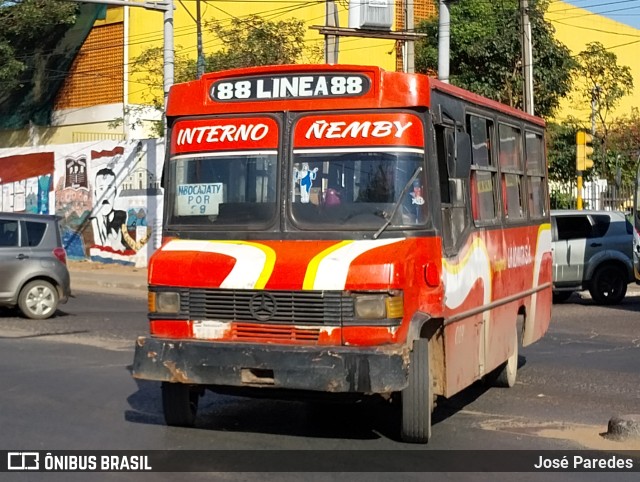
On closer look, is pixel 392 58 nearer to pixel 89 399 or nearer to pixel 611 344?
pixel 611 344

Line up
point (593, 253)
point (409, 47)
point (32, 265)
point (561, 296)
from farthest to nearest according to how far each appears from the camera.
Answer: point (561, 296)
point (409, 47)
point (593, 253)
point (32, 265)

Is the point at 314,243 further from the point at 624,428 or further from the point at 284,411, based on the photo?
the point at 624,428

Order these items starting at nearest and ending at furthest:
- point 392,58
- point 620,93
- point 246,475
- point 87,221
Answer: point 246,475 → point 87,221 → point 620,93 → point 392,58

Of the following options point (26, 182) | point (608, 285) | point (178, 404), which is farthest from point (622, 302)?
point (26, 182)

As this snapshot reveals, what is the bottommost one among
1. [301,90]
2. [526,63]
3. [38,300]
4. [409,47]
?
[38,300]

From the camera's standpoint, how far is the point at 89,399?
9.60 m

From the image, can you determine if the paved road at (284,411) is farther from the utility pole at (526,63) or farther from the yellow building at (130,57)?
the yellow building at (130,57)

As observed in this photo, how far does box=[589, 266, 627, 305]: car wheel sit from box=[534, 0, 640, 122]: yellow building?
24754 mm

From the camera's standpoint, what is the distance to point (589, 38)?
47.8 m

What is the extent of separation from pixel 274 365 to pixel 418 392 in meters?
1.06

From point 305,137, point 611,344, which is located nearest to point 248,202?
point 305,137

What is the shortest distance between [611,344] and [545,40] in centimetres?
1867

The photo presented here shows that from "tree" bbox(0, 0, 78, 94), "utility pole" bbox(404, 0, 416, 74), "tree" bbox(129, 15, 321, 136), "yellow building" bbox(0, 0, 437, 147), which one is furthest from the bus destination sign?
"tree" bbox(0, 0, 78, 94)

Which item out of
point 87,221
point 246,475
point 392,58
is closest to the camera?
point 246,475
